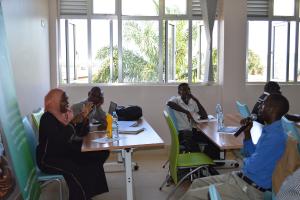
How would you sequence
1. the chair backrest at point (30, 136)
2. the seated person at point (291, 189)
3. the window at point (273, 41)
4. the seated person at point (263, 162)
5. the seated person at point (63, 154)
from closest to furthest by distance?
the seated person at point (291, 189), the seated person at point (263, 162), the seated person at point (63, 154), the chair backrest at point (30, 136), the window at point (273, 41)

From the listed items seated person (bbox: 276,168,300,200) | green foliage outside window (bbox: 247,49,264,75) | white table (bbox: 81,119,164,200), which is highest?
green foliage outside window (bbox: 247,49,264,75)

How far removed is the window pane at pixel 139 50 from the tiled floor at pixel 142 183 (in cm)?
140

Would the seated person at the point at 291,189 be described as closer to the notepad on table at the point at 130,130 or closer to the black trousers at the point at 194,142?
the notepad on table at the point at 130,130

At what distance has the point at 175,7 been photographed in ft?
19.9

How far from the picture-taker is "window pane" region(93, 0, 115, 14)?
19.4 ft

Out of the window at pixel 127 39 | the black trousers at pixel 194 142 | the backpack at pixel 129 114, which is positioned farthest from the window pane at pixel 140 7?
the black trousers at pixel 194 142

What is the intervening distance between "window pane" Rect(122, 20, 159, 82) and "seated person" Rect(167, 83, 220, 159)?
56.0 inches

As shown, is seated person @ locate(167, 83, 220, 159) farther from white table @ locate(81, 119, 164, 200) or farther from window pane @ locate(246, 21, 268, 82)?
window pane @ locate(246, 21, 268, 82)

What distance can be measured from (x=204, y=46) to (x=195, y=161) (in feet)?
9.99

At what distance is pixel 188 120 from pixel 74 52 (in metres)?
2.46

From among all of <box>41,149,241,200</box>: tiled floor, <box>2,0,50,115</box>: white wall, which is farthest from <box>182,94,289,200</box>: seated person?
<box>2,0,50,115</box>: white wall

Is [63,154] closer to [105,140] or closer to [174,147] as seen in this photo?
[105,140]

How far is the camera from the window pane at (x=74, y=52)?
5.93 m

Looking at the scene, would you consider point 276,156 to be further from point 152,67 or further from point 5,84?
point 152,67
